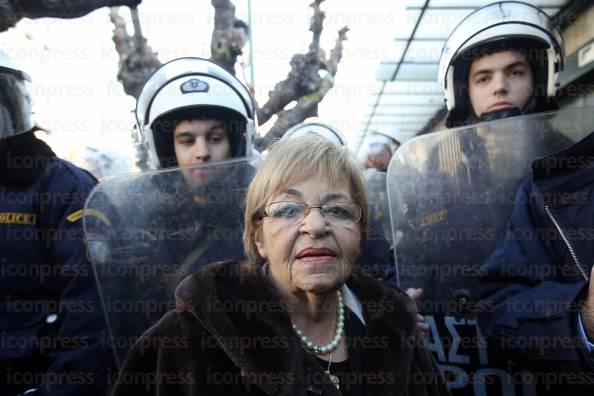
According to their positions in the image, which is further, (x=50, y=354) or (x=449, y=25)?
(x=449, y=25)

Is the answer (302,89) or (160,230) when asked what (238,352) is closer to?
(160,230)

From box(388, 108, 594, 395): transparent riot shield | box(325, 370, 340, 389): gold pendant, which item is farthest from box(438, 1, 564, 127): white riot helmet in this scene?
box(325, 370, 340, 389): gold pendant

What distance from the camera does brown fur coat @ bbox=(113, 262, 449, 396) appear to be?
4.66 ft

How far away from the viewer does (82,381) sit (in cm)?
195

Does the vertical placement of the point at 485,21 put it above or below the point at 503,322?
above

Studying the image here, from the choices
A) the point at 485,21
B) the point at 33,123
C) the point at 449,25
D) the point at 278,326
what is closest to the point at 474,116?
the point at 485,21

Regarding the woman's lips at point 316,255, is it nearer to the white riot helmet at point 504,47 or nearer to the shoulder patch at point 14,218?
the shoulder patch at point 14,218

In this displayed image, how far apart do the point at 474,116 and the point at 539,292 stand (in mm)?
1194

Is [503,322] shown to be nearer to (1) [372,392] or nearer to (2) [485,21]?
(1) [372,392]

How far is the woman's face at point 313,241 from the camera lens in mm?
1512

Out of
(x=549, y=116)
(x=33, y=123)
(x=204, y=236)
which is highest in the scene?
(x=33, y=123)

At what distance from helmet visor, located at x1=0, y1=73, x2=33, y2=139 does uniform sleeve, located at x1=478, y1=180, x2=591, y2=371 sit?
1937mm

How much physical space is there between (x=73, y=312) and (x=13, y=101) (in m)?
1.00

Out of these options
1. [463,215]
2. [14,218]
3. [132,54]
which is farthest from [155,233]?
[132,54]
